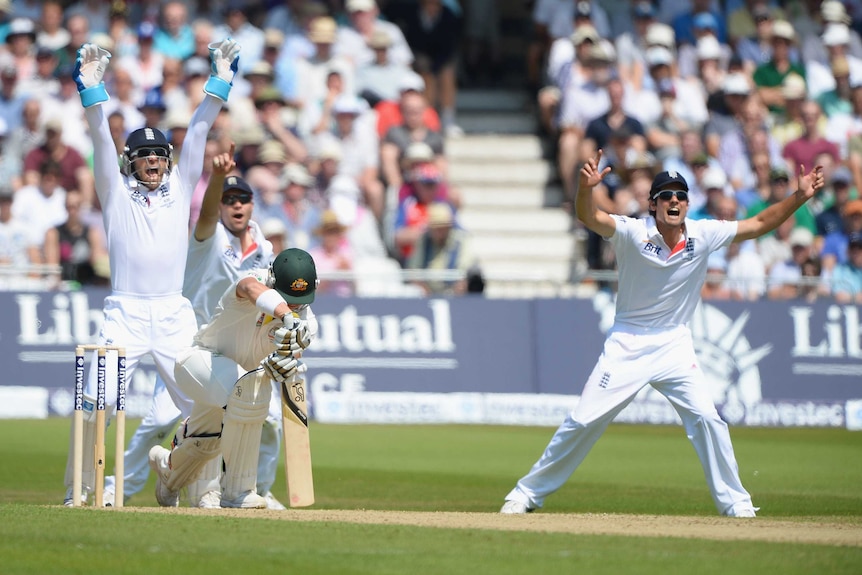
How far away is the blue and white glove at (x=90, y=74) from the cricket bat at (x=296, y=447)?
2.29m

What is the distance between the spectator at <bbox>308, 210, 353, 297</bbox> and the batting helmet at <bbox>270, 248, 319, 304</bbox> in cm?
761

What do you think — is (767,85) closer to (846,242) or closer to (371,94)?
(846,242)

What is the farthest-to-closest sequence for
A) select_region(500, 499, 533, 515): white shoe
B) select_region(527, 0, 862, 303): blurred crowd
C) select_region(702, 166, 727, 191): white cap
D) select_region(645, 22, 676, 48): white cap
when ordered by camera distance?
select_region(645, 22, 676, 48): white cap, select_region(702, 166, 727, 191): white cap, select_region(527, 0, 862, 303): blurred crowd, select_region(500, 499, 533, 515): white shoe

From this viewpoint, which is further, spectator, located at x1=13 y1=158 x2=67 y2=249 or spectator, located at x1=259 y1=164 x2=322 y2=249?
spectator, located at x1=259 y1=164 x2=322 y2=249

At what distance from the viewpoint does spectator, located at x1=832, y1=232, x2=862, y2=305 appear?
52.5 feet

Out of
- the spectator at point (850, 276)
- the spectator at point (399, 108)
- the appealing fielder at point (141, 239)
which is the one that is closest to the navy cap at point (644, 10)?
the spectator at point (399, 108)

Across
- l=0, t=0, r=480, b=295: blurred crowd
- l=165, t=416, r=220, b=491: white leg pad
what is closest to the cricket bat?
l=165, t=416, r=220, b=491: white leg pad

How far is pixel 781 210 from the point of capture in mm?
9023

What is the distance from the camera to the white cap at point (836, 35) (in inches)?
Answer: 806

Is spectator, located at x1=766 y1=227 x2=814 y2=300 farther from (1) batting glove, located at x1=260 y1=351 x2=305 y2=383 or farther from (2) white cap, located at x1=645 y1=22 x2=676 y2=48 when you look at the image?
(1) batting glove, located at x1=260 y1=351 x2=305 y2=383

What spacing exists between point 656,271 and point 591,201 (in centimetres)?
67

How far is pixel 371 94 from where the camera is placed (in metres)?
18.3

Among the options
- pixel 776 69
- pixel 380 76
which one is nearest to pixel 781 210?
pixel 380 76

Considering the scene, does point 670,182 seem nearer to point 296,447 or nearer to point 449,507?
point 449,507
